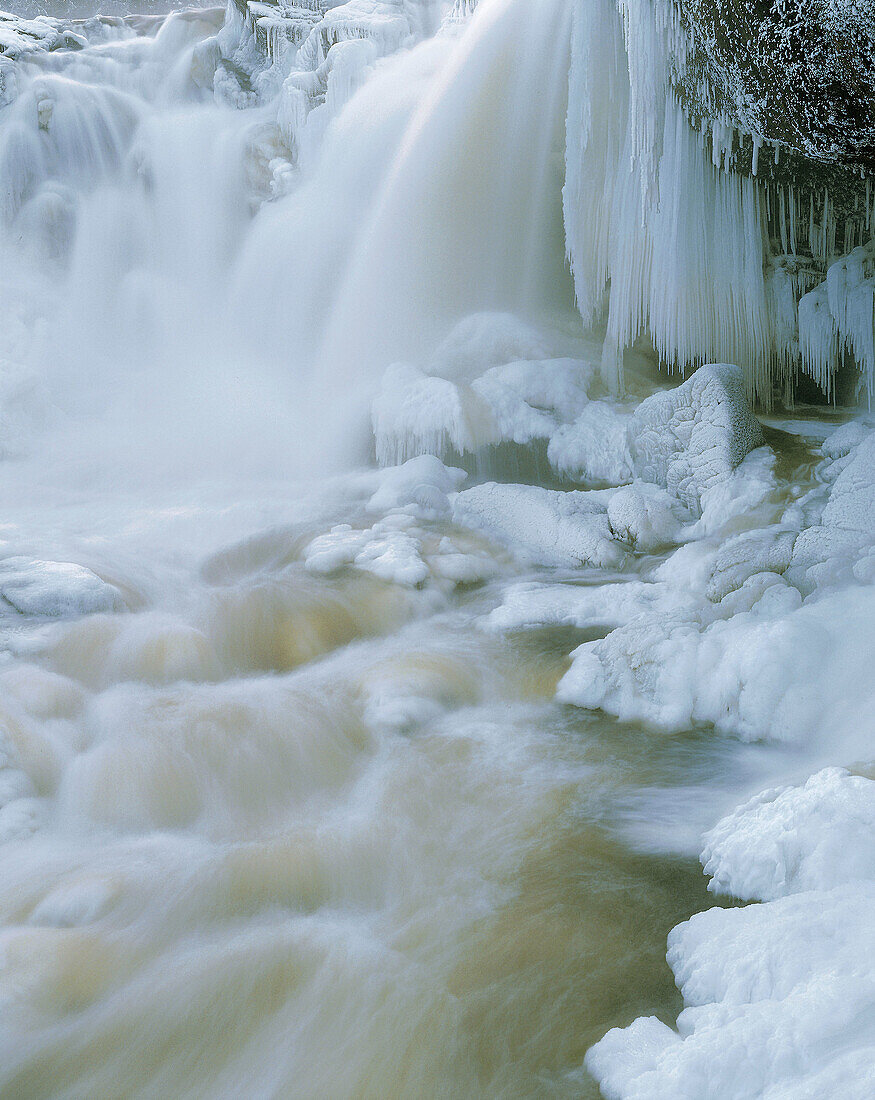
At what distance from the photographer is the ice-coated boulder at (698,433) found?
208 inches

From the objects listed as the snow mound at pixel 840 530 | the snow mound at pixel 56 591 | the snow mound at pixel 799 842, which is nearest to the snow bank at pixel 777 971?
the snow mound at pixel 799 842

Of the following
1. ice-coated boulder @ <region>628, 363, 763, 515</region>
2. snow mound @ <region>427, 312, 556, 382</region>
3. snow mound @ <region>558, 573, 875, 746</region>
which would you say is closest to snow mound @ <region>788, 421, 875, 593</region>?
snow mound @ <region>558, 573, 875, 746</region>

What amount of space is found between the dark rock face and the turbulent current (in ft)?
3.77

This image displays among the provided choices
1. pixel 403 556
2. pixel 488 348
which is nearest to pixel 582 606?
pixel 403 556

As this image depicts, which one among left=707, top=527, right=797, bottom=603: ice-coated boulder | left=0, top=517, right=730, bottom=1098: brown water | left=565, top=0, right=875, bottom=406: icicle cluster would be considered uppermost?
left=565, top=0, right=875, bottom=406: icicle cluster

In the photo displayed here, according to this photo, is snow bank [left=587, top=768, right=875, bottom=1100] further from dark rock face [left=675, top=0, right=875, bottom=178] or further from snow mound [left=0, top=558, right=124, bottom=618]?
snow mound [left=0, top=558, right=124, bottom=618]

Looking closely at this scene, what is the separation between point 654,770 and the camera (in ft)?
10.4

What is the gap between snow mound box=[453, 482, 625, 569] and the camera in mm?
5258

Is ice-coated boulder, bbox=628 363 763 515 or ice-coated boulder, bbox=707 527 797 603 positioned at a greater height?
ice-coated boulder, bbox=628 363 763 515

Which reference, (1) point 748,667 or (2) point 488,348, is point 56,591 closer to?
(1) point 748,667

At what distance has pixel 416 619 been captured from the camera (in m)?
4.71

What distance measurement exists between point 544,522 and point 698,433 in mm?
1202

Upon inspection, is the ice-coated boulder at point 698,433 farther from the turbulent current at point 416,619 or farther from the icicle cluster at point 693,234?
the icicle cluster at point 693,234

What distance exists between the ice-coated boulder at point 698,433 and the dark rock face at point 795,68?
1565 mm
